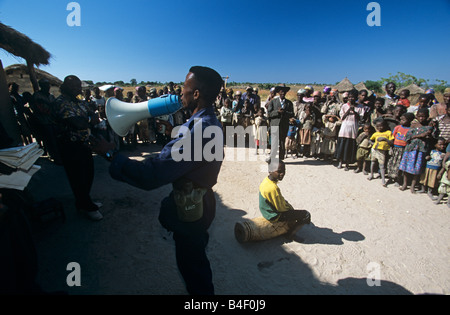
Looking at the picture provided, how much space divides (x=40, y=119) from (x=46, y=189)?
2.32 metres

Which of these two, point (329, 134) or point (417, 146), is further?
point (329, 134)

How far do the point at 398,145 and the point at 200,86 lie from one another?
5.33 m

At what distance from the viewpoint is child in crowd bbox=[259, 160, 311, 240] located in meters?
3.01

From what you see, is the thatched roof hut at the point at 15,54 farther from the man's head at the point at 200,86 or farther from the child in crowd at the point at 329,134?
the child in crowd at the point at 329,134

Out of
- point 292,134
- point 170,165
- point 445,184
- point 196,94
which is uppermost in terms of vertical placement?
point 196,94

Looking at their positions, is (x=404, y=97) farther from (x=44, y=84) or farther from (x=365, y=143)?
(x=44, y=84)

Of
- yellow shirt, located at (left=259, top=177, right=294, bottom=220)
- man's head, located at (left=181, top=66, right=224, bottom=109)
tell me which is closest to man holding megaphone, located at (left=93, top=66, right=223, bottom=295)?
man's head, located at (left=181, top=66, right=224, bottom=109)

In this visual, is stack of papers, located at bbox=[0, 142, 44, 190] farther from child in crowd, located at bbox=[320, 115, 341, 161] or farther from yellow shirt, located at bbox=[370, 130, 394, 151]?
child in crowd, located at bbox=[320, 115, 341, 161]

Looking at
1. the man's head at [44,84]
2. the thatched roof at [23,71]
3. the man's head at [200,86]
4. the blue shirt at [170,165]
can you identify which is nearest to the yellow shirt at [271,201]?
the blue shirt at [170,165]

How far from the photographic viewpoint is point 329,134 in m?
6.66

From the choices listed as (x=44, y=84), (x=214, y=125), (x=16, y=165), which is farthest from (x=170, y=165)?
(x=44, y=84)

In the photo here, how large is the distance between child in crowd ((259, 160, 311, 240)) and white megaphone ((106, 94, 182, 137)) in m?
1.67

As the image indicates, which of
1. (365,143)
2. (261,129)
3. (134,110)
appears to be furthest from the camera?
(261,129)
